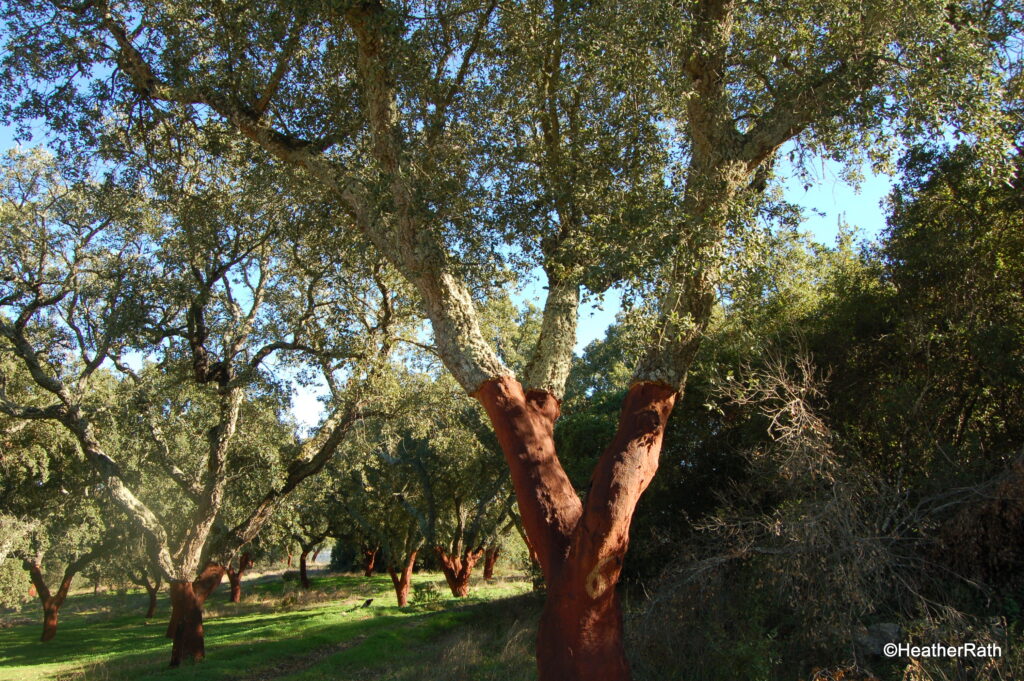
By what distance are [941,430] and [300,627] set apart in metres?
17.0

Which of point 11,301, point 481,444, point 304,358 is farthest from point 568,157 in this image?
point 481,444

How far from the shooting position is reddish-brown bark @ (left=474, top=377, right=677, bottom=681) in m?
5.73

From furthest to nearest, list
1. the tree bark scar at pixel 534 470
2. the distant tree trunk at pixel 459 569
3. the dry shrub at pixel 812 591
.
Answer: the distant tree trunk at pixel 459 569 → the dry shrub at pixel 812 591 → the tree bark scar at pixel 534 470

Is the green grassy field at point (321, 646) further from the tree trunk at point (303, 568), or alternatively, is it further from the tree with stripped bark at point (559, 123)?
the tree trunk at point (303, 568)

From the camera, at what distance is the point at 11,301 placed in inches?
529

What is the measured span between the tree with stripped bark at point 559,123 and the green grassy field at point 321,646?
3.99m

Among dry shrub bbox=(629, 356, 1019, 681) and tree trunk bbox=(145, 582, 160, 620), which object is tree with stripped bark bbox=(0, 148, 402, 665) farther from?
tree trunk bbox=(145, 582, 160, 620)

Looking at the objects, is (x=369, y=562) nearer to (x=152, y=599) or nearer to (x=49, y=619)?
(x=152, y=599)

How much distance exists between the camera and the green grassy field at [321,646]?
36.6ft

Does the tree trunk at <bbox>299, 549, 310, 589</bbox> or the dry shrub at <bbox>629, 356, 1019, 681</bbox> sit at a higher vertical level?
the dry shrub at <bbox>629, 356, 1019, 681</bbox>

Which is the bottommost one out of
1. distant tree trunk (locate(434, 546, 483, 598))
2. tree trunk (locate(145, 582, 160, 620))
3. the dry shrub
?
tree trunk (locate(145, 582, 160, 620))

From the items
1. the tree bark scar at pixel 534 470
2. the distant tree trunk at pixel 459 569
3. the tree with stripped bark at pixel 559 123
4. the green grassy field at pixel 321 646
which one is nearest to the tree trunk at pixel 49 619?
the green grassy field at pixel 321 646

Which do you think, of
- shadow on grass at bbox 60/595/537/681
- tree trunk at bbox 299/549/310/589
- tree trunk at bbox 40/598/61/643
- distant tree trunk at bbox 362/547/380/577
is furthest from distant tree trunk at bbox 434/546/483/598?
distant tree trunk at bbox 362/547/380/577

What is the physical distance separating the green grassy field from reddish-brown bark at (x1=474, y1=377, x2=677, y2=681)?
125 inches
